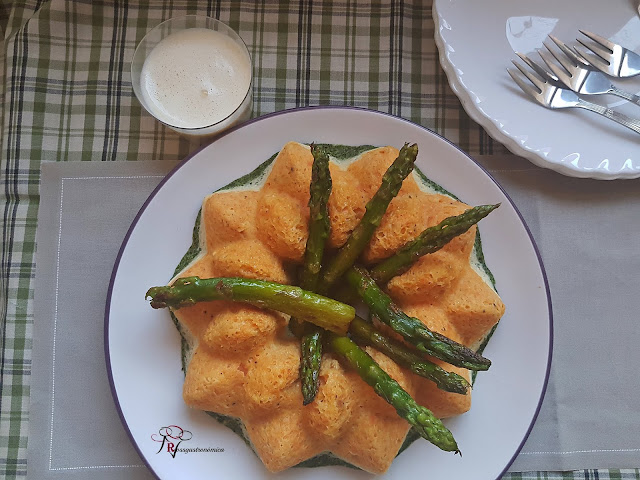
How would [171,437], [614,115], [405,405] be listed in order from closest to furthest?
[405,405] → [171,437] → [614,115]

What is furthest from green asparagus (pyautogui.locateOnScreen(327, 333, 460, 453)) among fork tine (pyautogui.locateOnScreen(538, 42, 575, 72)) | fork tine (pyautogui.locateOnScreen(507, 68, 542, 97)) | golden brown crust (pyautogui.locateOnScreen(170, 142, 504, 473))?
fork tine (pyautogui.locateOnScreen(538, 42, 575, 72))

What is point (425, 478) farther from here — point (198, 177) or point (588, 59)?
point (588, 59)

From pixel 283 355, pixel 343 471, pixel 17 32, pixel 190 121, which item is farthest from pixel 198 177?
pixel 343 471

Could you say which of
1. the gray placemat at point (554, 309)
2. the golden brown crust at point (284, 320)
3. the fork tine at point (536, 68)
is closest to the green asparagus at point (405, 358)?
the golden brown crust at point (284, 320)

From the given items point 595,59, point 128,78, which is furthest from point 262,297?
point 595,59

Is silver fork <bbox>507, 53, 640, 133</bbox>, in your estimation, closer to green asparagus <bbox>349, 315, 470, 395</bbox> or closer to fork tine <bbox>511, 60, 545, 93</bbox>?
fork tine <bbox>511, 60, 545, 93</bbox>

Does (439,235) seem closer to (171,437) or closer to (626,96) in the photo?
(626,96)
